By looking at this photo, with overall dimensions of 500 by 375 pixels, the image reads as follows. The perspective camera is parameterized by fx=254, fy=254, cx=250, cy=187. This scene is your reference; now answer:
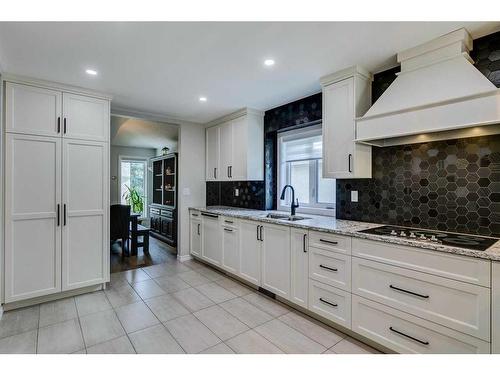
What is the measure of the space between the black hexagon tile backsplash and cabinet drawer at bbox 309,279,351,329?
825 mm

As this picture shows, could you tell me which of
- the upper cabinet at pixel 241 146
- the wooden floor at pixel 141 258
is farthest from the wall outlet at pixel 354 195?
the wooden floor at pixel 141 258

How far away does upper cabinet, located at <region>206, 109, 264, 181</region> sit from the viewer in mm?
3682

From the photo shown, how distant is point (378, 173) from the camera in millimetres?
2500

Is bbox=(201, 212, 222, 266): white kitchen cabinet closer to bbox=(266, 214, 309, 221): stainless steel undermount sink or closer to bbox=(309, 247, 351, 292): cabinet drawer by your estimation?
bbox=(266, 214, 309, 221): stainless steel undermount sink

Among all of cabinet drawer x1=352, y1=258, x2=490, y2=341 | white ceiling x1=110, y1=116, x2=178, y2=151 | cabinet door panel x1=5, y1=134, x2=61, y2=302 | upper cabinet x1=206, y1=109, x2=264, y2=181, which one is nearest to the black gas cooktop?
cabinet drawer x1=352, y1=258, x2=490, y2=341

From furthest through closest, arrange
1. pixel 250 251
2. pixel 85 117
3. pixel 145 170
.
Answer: pixel 145 170 < pixel 250 251 < pixel 85 117

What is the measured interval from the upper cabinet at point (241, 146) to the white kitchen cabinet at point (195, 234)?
2.45ft

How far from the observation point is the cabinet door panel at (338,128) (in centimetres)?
242

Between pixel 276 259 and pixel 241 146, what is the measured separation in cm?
174

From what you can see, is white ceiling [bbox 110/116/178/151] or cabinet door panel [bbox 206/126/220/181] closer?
cabinet door panel [bbox 206/126/220/181]

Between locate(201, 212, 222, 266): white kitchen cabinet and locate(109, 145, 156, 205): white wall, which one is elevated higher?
locate(109, 145, 156, 205): white wall

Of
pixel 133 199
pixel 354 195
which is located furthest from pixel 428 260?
pixel 133 199

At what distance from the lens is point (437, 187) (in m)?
2.12

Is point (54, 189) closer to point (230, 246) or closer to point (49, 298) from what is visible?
point (49, 298)
